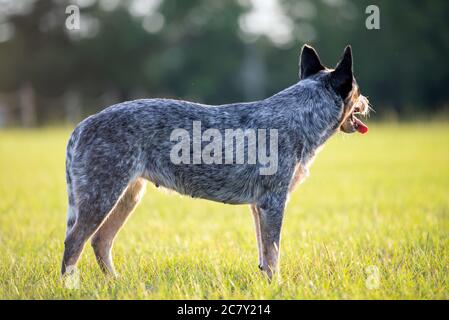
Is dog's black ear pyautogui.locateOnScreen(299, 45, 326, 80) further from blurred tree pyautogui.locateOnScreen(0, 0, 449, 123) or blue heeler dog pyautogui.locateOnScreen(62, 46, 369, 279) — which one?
blurred tree pyautogui.locateOnScreen(0, 0, 449, 123)

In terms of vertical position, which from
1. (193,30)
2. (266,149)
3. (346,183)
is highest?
(193,30)

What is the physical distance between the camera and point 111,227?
244 inches

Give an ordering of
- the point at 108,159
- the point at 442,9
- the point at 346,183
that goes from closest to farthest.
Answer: the point at 108,159 → the point at 346,183 → the point at 442,9

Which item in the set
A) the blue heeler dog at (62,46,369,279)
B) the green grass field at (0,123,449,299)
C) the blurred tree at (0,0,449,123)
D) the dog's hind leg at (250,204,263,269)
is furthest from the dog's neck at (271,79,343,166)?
the blurred tree at (0,0,449,123)

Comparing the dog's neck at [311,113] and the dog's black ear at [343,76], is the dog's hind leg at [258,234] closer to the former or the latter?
the dog's neck at [311,113]

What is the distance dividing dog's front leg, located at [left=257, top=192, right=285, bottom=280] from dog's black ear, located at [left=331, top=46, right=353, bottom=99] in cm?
133

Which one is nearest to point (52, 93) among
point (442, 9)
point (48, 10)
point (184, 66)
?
point (48, 10)

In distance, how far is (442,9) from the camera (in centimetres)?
3969

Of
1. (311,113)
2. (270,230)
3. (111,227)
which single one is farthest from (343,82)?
(111,227)

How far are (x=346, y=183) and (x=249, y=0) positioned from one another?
3620 centimetres

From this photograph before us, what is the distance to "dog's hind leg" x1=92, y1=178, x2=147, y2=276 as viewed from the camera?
6.13 meters

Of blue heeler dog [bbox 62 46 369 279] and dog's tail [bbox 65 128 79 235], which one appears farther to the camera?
dog's tail [bbox 65 128 79 235]

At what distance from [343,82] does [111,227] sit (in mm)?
2837
